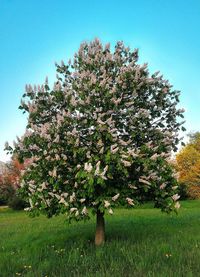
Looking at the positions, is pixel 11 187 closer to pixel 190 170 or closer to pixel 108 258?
pixel 190 170

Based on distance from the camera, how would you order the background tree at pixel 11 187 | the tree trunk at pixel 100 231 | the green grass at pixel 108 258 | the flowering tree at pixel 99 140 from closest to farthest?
1. the green grass at pixel 108 258
2. the flowering tree at pixel 99 140
3. the tree trunk at pixel 100 231
4. the background tree at pixel 11 187

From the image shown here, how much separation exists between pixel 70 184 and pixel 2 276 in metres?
3.45

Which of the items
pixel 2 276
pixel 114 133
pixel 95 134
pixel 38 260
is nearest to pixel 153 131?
pixel 114 133

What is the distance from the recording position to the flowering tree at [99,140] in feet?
36.3

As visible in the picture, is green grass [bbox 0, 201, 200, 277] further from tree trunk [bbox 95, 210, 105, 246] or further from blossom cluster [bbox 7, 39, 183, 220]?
blossom cluster [bbox 7, 39, 183, 220]

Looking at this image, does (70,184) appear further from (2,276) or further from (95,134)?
(2,276)

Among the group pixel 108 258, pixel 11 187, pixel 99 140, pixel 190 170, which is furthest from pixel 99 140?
pixel 190 170

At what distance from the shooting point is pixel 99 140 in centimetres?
1102

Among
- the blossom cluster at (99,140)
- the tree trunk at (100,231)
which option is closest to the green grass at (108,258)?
the tree trunk at (100,231)

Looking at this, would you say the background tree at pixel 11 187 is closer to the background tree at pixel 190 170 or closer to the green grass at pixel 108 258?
the background tree at pixel 190 170

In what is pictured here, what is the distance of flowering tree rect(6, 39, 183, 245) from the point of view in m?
11.1

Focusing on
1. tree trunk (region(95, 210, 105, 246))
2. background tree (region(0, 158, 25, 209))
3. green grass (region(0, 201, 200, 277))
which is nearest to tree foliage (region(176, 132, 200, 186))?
background tree (region(0, 158, 25, 209))

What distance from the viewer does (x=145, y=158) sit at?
11289 millimetres

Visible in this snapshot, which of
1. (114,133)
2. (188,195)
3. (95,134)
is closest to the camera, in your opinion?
(95,134)
